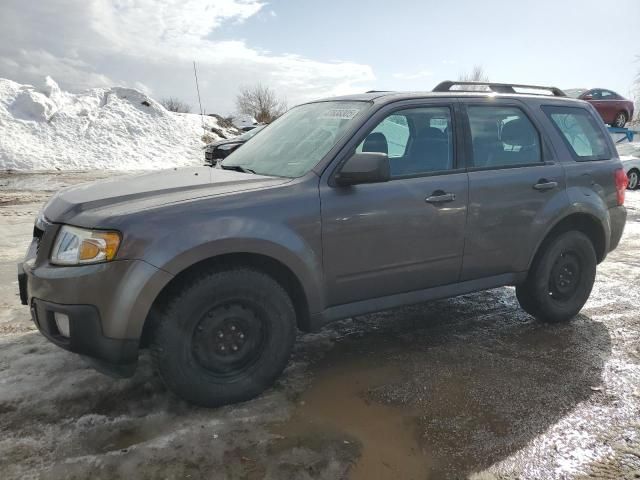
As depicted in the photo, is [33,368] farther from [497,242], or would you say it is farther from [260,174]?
[497,242]

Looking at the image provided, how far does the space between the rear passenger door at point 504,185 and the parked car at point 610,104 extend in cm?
1781

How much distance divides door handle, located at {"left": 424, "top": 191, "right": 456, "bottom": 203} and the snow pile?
1466 centimetres

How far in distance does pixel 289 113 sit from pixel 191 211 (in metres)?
1.78

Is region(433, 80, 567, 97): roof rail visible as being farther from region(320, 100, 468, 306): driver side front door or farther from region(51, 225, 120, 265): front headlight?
region(51, 225, 120, 265): front headlight

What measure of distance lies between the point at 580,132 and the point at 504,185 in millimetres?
1220

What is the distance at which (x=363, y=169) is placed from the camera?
2.87 meters

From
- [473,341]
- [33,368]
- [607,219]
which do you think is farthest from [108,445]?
[607,219]

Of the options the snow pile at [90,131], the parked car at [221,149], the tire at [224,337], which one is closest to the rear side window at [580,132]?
the tire at [224,337]

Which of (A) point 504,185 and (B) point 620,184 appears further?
(B) point 620,184

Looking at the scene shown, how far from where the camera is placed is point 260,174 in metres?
3.19

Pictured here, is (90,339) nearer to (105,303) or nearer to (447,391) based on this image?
(105,303)

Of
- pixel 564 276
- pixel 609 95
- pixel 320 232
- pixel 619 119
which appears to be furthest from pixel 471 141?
pixel 619 119

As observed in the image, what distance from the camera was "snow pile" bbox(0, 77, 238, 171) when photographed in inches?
619

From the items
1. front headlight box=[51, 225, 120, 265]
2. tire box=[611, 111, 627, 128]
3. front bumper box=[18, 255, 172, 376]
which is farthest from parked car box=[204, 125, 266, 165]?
tire box=[611, 111, 627, 128]
